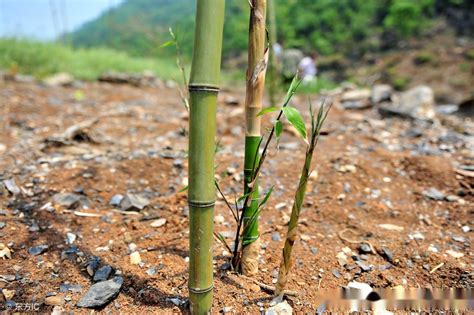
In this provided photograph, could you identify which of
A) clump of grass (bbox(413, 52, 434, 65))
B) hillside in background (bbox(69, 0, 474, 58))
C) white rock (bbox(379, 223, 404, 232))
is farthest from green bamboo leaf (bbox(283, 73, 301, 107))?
clump of grass (bbox(413, 52, 434, 65))

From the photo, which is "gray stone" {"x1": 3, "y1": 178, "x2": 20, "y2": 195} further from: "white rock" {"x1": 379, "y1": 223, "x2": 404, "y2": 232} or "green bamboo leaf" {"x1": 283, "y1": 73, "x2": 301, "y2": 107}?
"white rock" {"x1": 379, "y1": 223, "x2": 404, "y2": 232}

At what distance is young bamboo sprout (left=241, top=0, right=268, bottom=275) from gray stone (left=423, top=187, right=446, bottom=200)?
117 centimetres

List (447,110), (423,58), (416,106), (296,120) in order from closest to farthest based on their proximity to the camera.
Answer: (296,120) → (416,106) → (447,110) → (423,58)

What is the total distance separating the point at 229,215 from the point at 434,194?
1.09m

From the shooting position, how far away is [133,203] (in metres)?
1.69

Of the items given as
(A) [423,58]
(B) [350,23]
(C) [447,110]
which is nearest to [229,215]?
(C) [447,110]

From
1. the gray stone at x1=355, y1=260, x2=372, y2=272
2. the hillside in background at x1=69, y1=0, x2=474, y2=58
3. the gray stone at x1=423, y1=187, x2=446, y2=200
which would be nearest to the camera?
the gray stone at x1=355, y1=260, x2=372, y2=272

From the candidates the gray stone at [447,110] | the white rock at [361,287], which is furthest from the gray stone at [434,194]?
the gray stone at [447,110]

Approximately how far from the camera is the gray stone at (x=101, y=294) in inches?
42.4

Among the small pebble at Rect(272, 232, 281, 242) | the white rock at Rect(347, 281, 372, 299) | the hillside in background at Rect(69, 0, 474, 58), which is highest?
the hillside in background at Rect(69, 0, 474, 58)

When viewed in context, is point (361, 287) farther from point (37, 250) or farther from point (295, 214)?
point (37, 250)

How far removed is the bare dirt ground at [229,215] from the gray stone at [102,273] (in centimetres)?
3

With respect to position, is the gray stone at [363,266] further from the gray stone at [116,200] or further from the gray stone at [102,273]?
the gray stone at [116,200]

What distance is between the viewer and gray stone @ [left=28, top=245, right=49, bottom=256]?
1313 mm
